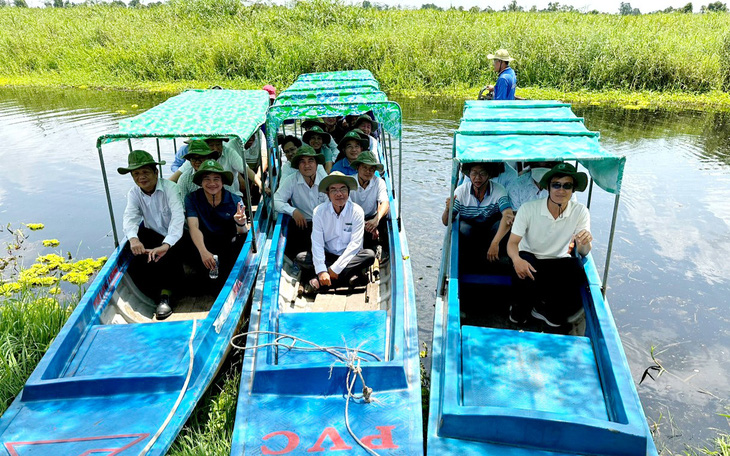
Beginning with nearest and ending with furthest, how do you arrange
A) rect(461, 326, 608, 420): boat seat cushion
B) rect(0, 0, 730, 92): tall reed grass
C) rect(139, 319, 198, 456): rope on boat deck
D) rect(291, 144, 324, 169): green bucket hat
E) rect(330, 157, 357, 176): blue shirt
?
rect(139, 319, 198, 456): rope on boat deck
rect(461, 326, 608, 420): boat seat cushion
rect(291, 144, 324, 169): green bucket hat
rect(330, 157, 357, 176): blue shirt
rect(0, 0, 730, 92): tall reed grass

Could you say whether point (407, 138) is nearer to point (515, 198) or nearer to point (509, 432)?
point (515, 198)

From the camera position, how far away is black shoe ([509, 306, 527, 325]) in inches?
181

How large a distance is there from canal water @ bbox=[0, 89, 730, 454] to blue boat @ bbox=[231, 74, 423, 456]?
162cm

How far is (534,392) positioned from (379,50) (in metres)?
16.9

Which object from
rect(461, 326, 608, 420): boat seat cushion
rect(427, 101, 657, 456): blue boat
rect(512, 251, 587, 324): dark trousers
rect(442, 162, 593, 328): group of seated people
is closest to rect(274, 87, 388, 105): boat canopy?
rect(427, 101, 657, 456): blue boat

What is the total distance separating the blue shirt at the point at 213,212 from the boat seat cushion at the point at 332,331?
152 centimetres

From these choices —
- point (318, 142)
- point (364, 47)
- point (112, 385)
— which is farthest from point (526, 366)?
point (364, 47)

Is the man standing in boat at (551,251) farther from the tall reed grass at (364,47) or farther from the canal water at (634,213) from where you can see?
the tall reed grass at (364,47)

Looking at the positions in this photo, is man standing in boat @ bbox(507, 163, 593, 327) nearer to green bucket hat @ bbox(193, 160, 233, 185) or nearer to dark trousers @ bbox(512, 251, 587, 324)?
dark trousers @ bbox(512, 251, 587, 324)

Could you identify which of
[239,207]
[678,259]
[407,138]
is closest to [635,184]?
[678,259]

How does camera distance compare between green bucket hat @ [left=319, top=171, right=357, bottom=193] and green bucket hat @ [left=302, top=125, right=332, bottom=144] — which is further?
green bucket hat @ [left=302, top=125, right=332, bottom=144]

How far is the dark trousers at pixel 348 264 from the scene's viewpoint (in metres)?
5.01

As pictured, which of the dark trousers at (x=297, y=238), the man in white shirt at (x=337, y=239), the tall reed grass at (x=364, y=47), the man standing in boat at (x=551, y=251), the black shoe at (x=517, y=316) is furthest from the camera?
the tall reed grass at (x=364, y=47)

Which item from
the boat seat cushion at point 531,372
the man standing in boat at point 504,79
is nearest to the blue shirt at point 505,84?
the man standing in boat at point 504,79
